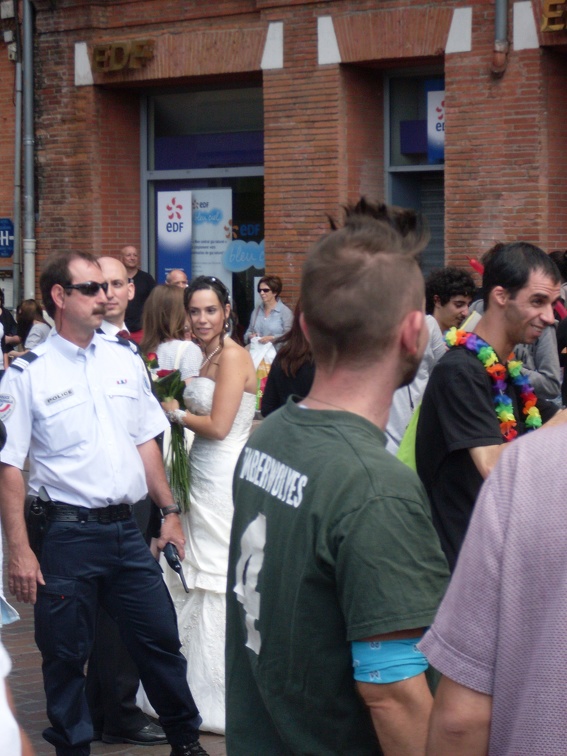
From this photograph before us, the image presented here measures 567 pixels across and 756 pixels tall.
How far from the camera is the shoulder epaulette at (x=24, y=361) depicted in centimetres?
471

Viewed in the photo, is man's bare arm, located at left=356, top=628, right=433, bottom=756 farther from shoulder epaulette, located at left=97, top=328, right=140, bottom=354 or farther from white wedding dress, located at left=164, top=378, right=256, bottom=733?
white wedding dress, located at left=164, top=378, right=256, bottom=733

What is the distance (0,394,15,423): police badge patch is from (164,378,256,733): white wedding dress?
1476 mm

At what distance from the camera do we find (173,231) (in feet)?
55.9

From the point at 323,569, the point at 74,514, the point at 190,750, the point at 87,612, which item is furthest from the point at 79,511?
the point at 323,569

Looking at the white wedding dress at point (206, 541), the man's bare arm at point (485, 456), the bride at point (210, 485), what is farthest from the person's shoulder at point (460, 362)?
the white wedding dress at point (206, 541)

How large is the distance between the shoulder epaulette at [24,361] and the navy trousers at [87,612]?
62 cm

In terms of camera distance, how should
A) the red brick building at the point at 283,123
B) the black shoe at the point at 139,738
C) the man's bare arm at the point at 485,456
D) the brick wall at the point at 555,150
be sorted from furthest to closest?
the red brick building at the point at 283,123, the brick wall at the point at 555,150, the black shoe at the point at 139,738, the man's bare arm at the point at 485,456

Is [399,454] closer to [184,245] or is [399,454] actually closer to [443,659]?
[443,659]

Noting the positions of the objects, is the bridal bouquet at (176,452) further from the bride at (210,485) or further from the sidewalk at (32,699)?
the sidewalk at (32,699)

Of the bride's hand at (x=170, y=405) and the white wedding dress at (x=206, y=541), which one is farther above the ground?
the bride's hand at (x=170, y=405)

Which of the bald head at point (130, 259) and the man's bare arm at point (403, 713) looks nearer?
the man's bare arm at point (403, 713)

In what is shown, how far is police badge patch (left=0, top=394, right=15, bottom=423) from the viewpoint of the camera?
4.63 m

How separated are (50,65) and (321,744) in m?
15.5

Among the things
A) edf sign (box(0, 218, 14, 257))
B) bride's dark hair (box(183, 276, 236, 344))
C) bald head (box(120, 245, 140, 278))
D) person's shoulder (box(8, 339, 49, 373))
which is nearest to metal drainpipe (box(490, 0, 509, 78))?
bald head (box(120, 245, 140, 278))
